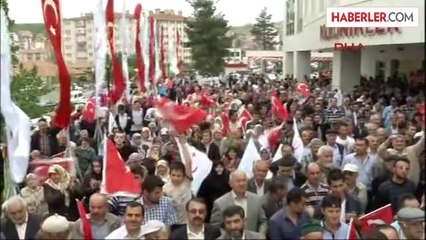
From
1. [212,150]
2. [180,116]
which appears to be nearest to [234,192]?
[180,116]

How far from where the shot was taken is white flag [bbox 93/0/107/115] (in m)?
13.1

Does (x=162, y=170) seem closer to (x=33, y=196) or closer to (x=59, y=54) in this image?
(x=33, y=196)

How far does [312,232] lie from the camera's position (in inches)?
239

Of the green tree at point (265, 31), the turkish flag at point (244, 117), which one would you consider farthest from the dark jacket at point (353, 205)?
the green tree at point (265, 31)

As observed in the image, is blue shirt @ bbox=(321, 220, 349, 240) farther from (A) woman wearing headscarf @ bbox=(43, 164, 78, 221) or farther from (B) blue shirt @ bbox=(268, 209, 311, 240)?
(A) woman wearing headscarf @ bbox=(43, 164, 78, 221)

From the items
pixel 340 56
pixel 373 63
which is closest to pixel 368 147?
pixel 340 56

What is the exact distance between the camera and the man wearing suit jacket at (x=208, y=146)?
1155 cm

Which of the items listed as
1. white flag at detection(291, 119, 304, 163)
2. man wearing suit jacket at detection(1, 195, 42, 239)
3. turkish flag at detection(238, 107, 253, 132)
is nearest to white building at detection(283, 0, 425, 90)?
turkish flag at detection(238, 107, 253, 132)

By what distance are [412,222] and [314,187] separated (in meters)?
2.28

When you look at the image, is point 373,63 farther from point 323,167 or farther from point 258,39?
point 258,39

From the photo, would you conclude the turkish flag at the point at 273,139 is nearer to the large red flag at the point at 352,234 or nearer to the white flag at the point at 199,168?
the white flag at the point at 199,168

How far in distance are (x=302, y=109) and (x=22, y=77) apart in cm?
1062

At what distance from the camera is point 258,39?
130000 mm

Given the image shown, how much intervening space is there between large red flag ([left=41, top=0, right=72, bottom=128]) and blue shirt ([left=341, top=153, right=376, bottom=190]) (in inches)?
149
